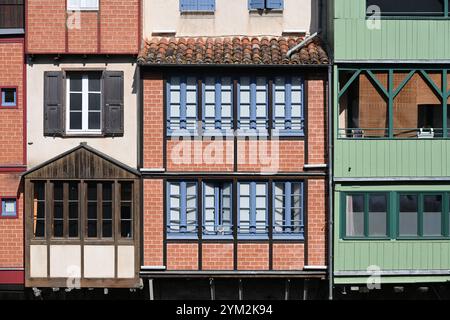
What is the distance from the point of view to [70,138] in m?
22.0

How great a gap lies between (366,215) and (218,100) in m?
4.70

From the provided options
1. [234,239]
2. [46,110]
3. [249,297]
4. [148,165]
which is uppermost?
[46,110]

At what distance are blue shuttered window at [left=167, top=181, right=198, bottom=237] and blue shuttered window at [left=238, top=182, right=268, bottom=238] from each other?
1165mm

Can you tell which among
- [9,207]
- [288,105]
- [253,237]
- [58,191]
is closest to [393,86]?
[288,105]

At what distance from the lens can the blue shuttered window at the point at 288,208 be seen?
22.0 meters

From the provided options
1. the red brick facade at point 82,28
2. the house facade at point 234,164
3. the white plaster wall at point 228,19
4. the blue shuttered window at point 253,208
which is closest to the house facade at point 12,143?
the red brick facade at point 82,28

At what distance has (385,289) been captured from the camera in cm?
2238

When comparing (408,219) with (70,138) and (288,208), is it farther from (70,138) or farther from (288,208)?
(70,138)

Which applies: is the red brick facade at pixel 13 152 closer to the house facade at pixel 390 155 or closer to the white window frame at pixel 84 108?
the white window frame at pixel 84 108

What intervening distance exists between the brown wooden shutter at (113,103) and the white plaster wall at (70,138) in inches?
5.1

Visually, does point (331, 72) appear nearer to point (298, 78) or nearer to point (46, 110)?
point (298, 78)

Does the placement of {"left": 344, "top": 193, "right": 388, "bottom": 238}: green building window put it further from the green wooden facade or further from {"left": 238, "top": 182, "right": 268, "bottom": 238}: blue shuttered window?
the green wooden facade
